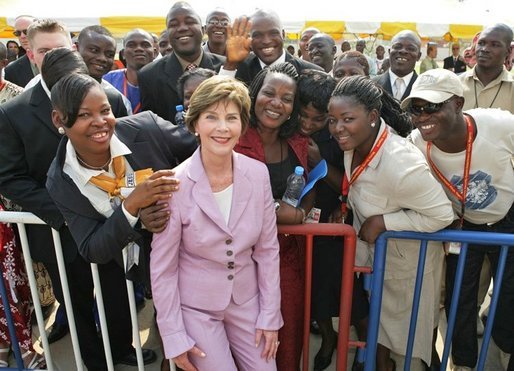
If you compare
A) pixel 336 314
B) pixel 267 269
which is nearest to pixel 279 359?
pixel 336 314

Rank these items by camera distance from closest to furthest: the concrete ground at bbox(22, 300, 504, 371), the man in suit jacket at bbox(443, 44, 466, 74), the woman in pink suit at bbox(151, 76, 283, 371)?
the woman in pink suit at bbox(151, 76, 283, 371) < the concrete ground at bbox(22, 300, 504, 371) < the man in suit jacket at bbox(443, 44, 466, 74)

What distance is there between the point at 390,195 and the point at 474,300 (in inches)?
47.6

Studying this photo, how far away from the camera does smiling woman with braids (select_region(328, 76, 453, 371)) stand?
8.09ft

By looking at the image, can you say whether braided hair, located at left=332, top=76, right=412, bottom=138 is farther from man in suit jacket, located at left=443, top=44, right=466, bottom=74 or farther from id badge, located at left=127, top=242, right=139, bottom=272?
man in suit jacket, located at left=443, top=44, right=466, bottom=74

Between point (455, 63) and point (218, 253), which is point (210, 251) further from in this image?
point (455, 63)

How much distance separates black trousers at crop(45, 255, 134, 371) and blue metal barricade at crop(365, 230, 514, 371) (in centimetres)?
170

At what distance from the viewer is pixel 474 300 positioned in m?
3.11

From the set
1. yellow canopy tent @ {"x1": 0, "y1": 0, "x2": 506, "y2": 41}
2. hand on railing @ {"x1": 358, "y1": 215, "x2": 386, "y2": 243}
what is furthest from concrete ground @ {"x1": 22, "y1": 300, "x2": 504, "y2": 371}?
yellow canopy tent @ {"x1": 0, "y1": 0, "x2": 506, "y2": 41}

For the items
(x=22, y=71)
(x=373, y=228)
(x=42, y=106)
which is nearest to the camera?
(x=373, y=228)

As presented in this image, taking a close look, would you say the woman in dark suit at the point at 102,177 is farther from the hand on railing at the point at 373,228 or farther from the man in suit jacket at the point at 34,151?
the hand on railing at the point at 373,228

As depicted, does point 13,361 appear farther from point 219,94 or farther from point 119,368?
point 219,94

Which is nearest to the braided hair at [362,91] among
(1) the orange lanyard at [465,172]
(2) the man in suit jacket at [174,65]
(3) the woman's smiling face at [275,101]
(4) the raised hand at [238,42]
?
(3) the woman's smiling face at [275,101]

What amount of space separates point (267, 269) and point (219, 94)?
0.99 meters

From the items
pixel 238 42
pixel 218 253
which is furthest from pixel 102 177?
pixel 238 42
